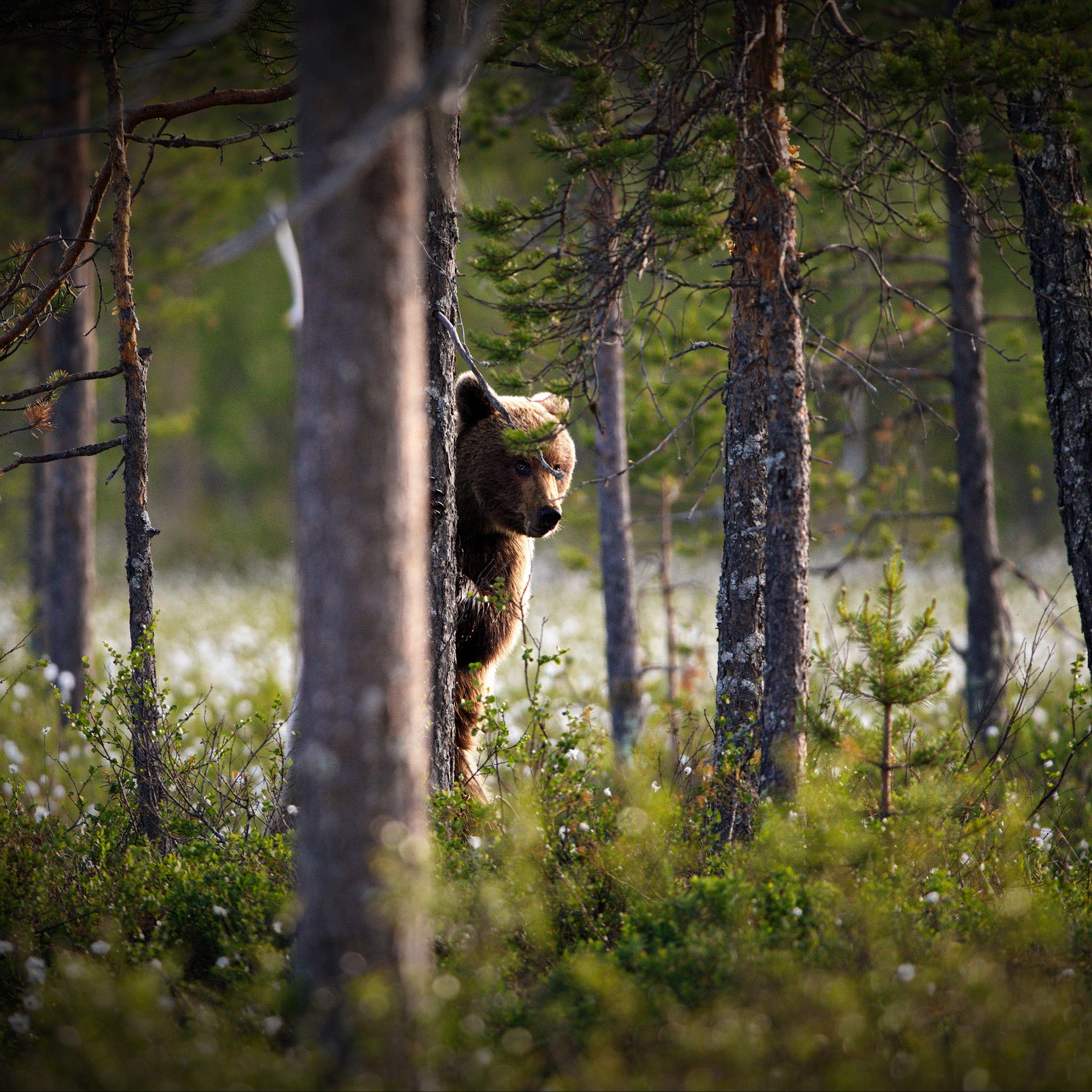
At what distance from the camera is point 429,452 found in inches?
187

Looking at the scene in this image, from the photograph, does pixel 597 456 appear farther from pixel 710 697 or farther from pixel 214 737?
pixel 214 737

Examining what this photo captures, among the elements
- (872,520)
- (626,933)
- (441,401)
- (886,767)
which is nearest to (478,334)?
(441,401)

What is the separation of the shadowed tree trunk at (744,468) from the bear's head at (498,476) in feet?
4.24

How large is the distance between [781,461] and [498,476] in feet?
6.67

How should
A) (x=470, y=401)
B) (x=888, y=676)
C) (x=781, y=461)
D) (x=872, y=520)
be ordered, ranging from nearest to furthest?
1. (x=888, y=676)
2. (x=781, y=461)
3. (x=470, y=401)
4. (x=872, y=520)

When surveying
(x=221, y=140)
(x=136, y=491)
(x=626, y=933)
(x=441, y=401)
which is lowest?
(x=626, y=933)

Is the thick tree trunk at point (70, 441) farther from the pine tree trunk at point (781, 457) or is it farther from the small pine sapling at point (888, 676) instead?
the small pine sapling at point (888, 676)

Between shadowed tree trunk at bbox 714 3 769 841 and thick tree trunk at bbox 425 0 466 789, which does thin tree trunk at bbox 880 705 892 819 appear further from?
thick tree trunk at bbox 425 0 466 789

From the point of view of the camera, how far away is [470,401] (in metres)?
6.18

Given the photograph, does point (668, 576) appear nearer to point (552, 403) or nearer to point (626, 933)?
point (552, 403)

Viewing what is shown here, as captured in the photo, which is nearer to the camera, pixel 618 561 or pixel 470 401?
pixel 470 401

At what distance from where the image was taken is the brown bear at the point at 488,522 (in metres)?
5.89

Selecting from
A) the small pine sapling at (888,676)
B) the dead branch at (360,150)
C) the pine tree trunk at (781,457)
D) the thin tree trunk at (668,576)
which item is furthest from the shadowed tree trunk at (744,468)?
the thin tree trunk at (668,576)

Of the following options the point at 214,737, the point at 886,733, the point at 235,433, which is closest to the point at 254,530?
the point at 235,433
